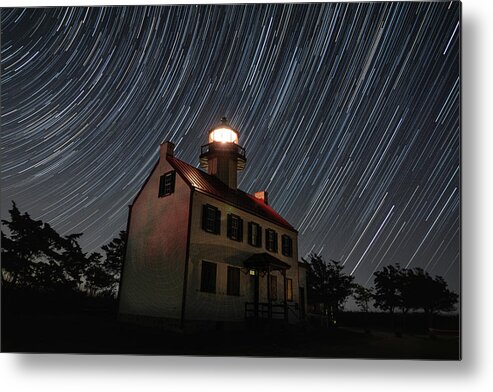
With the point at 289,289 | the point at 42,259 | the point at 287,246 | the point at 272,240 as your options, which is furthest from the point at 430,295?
the point at 42,259

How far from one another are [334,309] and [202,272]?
197 cm

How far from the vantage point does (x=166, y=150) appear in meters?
5.40

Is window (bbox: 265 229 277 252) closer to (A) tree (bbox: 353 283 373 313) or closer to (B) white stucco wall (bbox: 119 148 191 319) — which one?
(B) white stucco wall (bbox: 119 148 191 319)

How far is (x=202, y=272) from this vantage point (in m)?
6.11

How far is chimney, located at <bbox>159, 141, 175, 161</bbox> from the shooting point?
5.39 m

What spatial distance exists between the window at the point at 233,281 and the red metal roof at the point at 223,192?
3.11 feet

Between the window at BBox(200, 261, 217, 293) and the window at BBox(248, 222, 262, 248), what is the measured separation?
89 cm

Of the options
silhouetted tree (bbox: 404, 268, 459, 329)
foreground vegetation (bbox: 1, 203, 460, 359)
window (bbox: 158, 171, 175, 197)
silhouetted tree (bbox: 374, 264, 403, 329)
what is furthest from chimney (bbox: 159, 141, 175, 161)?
silhouetted tree (bbox: 404, 268, 459, 329)

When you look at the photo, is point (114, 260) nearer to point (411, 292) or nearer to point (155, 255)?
point (155, 255)

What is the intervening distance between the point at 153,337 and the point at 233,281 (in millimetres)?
1622

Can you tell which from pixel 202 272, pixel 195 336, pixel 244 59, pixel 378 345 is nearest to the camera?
pixel 378 345

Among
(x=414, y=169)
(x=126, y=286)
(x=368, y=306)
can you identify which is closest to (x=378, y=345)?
(x=368, y=306)

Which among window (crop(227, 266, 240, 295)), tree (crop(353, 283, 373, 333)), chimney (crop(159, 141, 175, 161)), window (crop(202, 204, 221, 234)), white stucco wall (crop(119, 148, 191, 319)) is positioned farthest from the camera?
window (crop(202, 204, 221, 234))

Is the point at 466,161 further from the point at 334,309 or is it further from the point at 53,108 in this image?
the point at 53,108
